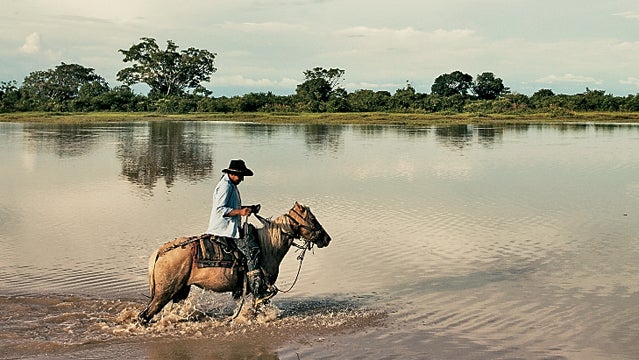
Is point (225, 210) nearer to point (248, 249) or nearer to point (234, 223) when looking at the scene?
point (234, 223)

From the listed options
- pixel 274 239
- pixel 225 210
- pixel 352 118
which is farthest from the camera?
pixel 352 118

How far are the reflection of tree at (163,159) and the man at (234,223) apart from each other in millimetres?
11498

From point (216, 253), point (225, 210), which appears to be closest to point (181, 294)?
point (216, 253)

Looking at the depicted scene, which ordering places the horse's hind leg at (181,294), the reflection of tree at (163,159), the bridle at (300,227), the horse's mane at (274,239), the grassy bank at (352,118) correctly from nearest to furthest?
the horse's hind leg at (181,294) → the horse's mane at (274,239) → the bridle at (300,227) → the reflection of tree at (163,159) → the grassy bank at (352,118)

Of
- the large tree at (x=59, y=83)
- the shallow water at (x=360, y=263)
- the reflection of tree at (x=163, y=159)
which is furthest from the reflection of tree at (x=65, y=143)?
the large tree at (x=59, y=83)

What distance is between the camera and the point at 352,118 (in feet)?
216

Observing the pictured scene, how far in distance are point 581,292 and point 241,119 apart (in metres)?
59.9

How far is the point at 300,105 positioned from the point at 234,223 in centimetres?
6860

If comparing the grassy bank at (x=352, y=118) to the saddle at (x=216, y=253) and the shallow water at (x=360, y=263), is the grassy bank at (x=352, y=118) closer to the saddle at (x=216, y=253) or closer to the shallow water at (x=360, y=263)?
the shallow water at (x=360, y=263)

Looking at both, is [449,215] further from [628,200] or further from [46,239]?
[46,239]

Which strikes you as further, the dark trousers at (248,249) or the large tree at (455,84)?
the large tree at (455,84)

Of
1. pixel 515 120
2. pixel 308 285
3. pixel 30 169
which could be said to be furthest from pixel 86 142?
pixel 515 120

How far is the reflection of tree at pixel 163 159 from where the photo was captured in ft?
70.1

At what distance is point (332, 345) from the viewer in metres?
7.49
